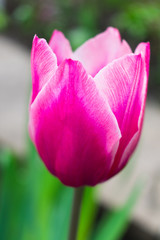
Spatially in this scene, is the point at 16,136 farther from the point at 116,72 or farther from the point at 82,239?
the point at 116,72

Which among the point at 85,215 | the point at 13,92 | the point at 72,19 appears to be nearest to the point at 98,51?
the point at 85,215

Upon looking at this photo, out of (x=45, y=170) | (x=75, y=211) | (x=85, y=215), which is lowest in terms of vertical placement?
(x=85, y=215)

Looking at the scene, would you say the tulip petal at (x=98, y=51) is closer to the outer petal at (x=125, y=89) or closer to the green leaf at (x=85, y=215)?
the outer petal at (x=125, y=89)

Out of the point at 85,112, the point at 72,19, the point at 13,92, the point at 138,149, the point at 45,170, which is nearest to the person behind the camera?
the point at 85,112

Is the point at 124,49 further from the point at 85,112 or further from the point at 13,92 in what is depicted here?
the point at 13,92

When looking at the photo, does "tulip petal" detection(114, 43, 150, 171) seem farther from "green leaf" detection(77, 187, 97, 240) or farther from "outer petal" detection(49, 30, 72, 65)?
"green leaf" detection(77, 187, 97, 240)

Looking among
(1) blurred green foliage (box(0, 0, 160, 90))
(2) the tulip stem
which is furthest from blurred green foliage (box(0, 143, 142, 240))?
(1) blurred green foliage (box(0, 0, 160, 90))

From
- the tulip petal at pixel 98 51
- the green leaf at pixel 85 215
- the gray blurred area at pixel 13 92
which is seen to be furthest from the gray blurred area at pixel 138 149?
the tulip petal at pixel 98 51

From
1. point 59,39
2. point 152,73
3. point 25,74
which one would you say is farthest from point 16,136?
point 59,39
